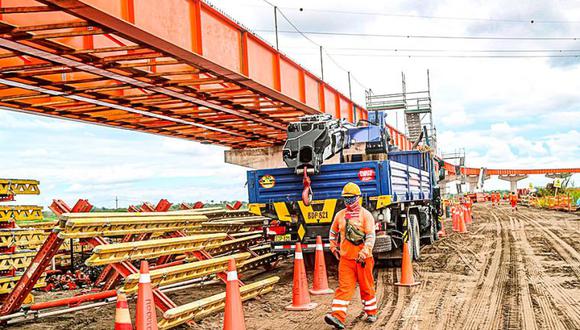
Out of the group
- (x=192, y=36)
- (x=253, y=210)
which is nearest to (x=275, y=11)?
(x=192, y=36)

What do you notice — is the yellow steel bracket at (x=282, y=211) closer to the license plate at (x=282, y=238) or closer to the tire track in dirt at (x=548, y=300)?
the license plate at (x=282, y=238)

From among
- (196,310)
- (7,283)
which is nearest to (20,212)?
(7,283)

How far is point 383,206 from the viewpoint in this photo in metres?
11.2

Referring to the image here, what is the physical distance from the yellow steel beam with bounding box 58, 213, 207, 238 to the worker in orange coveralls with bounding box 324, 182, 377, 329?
9.92 ft

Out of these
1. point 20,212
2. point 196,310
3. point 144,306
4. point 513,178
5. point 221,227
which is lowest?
point 196,310

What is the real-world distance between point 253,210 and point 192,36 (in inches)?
145

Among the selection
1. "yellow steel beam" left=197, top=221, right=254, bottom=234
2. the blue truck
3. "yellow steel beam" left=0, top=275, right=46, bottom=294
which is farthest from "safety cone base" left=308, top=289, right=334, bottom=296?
"yellow steel beam" left=0, top=275, right=46, bottom=294

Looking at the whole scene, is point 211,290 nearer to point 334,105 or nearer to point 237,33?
point 237,33

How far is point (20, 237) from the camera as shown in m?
10.0

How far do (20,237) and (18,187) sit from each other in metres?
0.83

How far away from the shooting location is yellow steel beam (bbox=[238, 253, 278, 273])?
12.0 meters

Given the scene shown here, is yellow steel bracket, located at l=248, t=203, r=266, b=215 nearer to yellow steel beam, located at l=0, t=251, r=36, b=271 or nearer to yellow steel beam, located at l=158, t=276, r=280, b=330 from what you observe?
yellow steel beam, located at l=158, t=276, r=280, b=330

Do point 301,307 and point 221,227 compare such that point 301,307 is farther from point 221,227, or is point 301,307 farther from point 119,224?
point 221,227

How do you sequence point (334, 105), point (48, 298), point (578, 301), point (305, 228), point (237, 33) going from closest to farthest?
1. point (578, 301)
2. point (48, 298)
3. point (305, 228)
4. point (237, 33)
5. point (334, 105)
